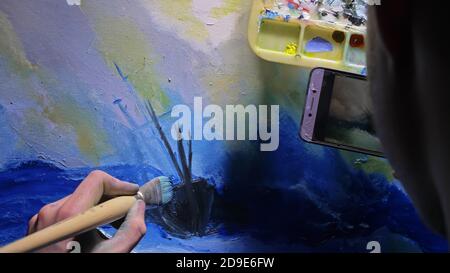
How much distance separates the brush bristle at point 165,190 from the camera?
81 cm

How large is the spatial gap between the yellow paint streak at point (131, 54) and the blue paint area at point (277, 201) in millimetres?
105

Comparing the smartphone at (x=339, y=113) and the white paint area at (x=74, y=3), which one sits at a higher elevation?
the white paint area at (x=74, y=3)

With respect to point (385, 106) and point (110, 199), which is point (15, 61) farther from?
point (385, 106)

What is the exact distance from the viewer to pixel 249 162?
809 millimetres

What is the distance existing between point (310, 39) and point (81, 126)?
1.08ft

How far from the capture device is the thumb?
0.79 m

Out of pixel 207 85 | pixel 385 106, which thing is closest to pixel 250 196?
pixel 207 85

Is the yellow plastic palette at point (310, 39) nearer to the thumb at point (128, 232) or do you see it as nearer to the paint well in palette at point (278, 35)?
the paint well in palette at point (278, 35)

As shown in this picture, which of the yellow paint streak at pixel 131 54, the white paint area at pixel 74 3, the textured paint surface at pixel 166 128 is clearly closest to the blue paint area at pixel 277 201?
the textured paint surface at pixel 166 128

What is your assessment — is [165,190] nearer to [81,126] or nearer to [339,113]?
[81,126]

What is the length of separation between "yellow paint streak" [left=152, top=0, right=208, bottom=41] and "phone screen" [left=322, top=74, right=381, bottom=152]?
19 cm

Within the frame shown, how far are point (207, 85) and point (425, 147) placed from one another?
0.59m

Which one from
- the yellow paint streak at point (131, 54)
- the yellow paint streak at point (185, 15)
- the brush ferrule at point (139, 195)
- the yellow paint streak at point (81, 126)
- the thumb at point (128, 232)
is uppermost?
the yellow paint streak at point (185, 15)

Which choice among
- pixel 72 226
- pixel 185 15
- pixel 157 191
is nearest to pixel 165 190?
pixel 157 191
